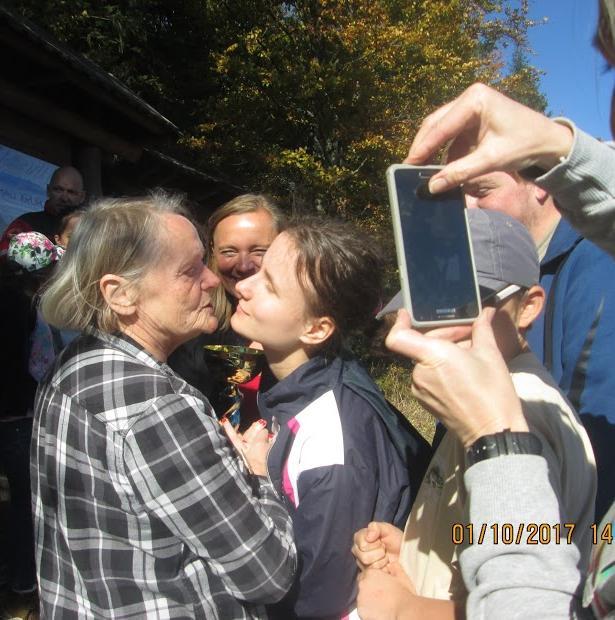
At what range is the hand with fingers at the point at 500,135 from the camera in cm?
103

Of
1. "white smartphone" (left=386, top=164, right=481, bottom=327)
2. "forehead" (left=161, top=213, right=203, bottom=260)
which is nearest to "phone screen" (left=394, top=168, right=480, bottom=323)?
"white smartphone" (left=386, top=164, right=481, bottom=327)

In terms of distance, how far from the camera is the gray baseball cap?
1313mm

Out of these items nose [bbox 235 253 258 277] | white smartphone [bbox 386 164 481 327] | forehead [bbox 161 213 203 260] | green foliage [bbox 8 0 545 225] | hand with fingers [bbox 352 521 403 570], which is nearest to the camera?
white smartphone [bbox 386 164 481 327]

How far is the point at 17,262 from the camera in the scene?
3.32 m

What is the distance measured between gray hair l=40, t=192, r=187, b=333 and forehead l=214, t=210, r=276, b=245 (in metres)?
1.11

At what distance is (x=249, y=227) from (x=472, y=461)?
2.12 meters

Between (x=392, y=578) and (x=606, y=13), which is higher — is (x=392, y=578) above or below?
below

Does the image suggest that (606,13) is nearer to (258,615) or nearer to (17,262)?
(258,615)

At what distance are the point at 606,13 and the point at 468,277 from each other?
537 mm

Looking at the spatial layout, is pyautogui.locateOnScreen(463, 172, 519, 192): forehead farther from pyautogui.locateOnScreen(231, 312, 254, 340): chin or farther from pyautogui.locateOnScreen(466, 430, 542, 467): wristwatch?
pyautogui.locateOnScreen(466, 430, 542, 467): wristwatch

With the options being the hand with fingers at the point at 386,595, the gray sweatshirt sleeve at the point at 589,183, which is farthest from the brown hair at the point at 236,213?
the gray sweatshirt sleeve at the point at 589,183

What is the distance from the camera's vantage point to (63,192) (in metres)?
4.64

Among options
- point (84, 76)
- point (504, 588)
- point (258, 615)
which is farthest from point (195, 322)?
point (84, 76)
